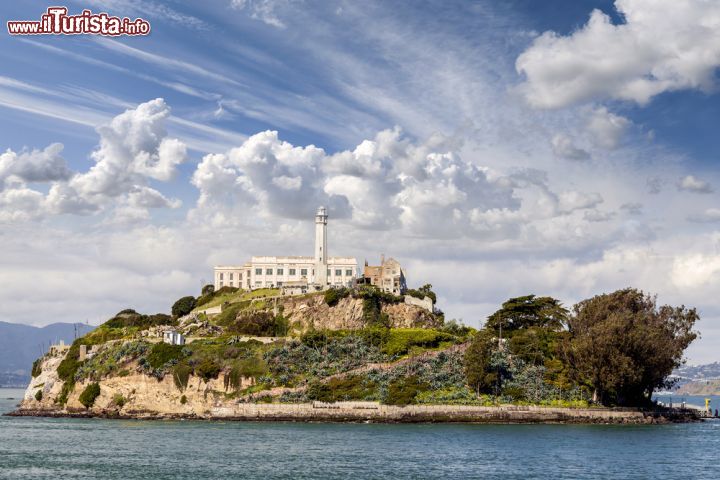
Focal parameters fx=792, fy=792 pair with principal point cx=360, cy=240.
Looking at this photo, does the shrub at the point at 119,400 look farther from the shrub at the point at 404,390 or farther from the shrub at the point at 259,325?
the shrub at the point at 404,390

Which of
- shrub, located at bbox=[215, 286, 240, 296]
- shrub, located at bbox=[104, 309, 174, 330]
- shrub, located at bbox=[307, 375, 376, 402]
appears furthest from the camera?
shrub, located at bbox=[215, 286, 240, 296]

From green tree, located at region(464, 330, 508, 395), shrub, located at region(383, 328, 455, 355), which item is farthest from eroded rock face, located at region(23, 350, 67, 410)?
green tree, located at region(464, 330, 508, 395)

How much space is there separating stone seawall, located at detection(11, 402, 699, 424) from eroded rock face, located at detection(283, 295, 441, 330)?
26.6 metres

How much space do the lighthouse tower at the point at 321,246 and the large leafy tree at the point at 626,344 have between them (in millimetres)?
48903

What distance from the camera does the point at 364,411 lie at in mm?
99438

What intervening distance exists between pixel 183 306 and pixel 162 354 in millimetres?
36488

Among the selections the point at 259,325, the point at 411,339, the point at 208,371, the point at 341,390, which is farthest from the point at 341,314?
the point at 208,371

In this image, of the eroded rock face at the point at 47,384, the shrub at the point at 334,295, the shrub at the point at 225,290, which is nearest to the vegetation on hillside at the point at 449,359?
the eroded rock face at the point at 47,384

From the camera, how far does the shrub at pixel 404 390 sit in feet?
325

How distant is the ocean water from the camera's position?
5912 cm

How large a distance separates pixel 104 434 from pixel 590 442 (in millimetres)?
50714

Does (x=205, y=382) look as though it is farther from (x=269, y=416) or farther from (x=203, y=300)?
(x=203, y=300)

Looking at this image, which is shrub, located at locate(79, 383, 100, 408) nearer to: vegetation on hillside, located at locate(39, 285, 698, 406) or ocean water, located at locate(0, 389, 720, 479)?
vegetation on hillside, located at locate(39, 285, 698, 406)

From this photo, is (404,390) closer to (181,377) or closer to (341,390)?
(341,390)
